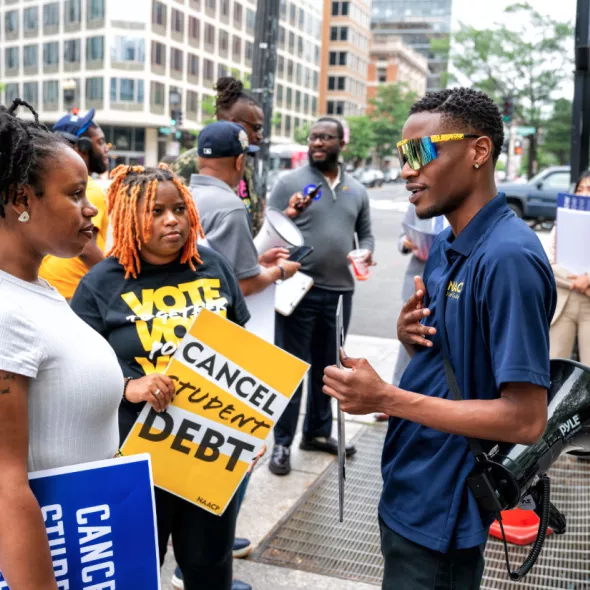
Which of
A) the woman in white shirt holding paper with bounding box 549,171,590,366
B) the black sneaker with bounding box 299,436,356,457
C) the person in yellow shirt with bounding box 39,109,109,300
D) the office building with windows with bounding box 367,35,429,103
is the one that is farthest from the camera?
the office building with windows with bounding box 367,35,429,103

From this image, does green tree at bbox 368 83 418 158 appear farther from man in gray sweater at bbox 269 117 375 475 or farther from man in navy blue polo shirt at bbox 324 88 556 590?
man in navy blue polo shirt at bbox 324 88 556 590

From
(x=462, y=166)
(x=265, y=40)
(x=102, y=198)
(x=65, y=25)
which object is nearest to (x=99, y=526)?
(x=462, y=166)

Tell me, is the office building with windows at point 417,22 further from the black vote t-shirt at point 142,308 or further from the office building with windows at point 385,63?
the black vote t-shirt at point 142,308

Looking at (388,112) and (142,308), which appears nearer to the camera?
(142,308)

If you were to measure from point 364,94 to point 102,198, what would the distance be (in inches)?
4201

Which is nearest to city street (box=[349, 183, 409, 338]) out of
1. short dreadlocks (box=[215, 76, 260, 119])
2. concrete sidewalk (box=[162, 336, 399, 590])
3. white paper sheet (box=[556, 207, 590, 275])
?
concrete sidewalk (box=[162, 336, 399, 590])

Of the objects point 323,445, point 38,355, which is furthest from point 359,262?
point 38,355

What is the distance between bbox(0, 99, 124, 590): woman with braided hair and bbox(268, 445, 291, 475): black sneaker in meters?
3.00

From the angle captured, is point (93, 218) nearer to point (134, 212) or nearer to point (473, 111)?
point (134, 212)

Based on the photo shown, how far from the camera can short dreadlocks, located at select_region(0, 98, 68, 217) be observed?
5.42ft

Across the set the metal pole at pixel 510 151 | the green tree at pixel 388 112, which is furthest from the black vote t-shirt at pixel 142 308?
the green tree at pixel 388 112

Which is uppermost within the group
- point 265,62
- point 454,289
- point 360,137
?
point 360,137

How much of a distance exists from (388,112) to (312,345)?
81.2m

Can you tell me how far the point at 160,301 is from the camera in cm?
270
